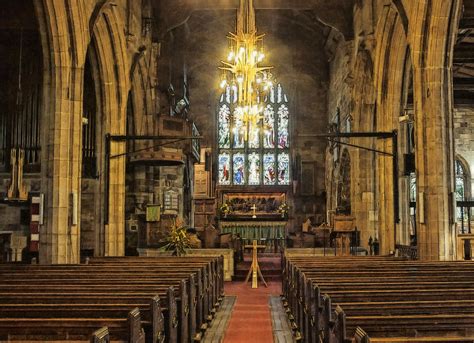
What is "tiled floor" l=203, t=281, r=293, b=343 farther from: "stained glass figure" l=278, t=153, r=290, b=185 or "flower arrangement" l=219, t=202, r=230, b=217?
"stained glass figure" l=278, t=153, r=290, b=185

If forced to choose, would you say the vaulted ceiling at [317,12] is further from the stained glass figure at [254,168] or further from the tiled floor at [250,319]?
the tiled floor at [250,319]

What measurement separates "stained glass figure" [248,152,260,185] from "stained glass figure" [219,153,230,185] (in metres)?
1.14

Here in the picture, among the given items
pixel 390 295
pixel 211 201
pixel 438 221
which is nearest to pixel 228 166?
pixel 211 201

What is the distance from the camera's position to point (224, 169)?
2948cm

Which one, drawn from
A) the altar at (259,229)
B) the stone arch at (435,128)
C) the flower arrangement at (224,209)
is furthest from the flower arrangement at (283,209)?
the stone arch at (435,128)

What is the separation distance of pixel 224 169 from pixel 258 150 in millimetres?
2015

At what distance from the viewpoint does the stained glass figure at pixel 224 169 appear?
29.5 metres

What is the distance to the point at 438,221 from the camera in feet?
37.9

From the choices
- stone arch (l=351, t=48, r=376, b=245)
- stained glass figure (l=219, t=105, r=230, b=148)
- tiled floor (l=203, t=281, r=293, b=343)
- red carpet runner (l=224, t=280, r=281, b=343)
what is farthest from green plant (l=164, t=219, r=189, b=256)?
stained glass figure (l=219, t=105, r=230, b=148)

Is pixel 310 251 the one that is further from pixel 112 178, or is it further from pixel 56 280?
pixel 56 280

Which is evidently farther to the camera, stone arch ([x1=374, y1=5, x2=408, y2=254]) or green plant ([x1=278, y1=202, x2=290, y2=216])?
green plant ([x1=278, y1=202, x2=290, y2=216])

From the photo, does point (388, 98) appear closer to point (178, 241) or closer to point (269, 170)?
point (178, 241)

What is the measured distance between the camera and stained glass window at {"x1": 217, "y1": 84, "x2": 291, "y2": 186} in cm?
2947

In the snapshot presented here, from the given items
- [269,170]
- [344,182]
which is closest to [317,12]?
[344,182]
